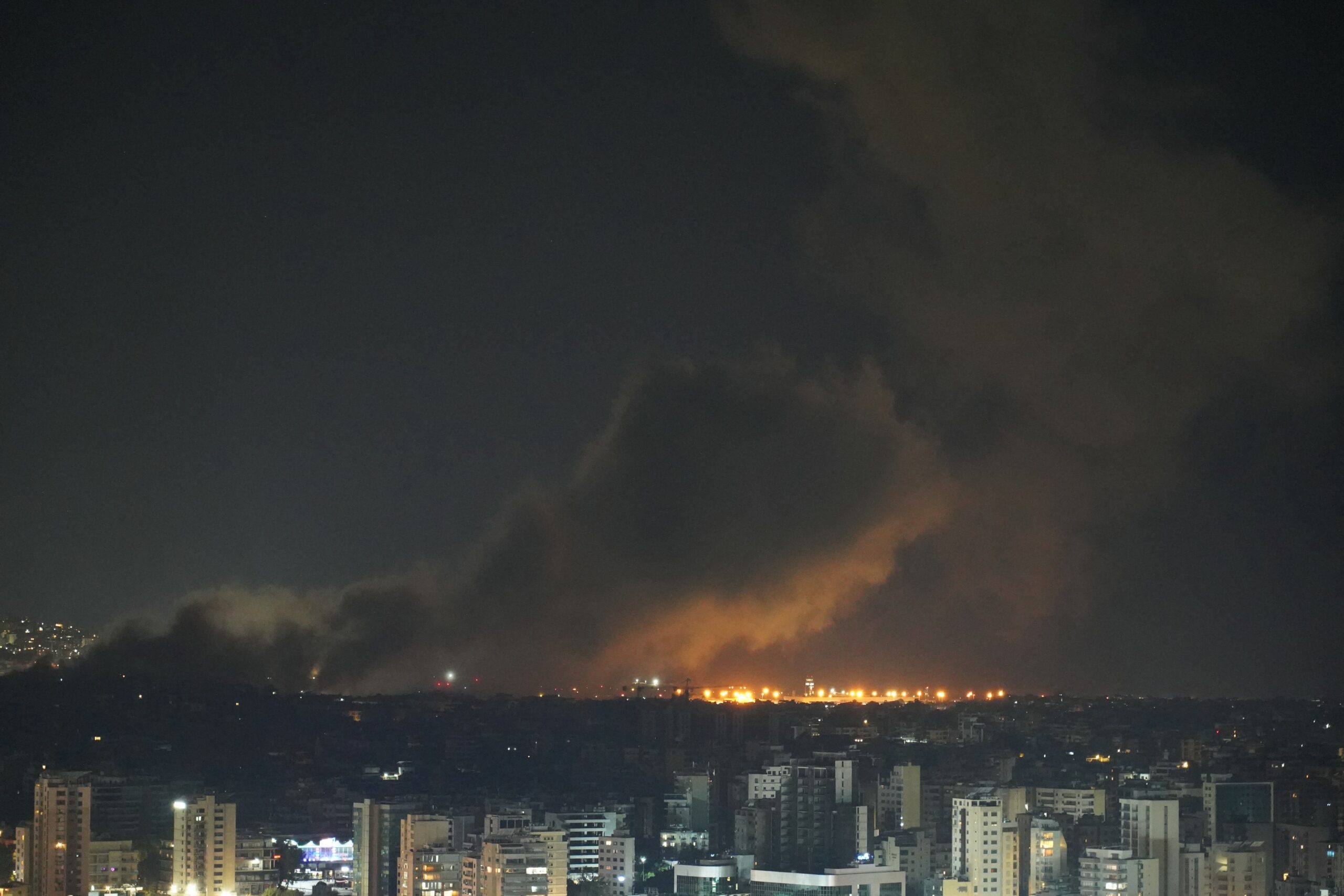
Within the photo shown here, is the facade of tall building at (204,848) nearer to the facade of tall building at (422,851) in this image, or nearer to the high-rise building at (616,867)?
the facade of tall building at (422,851)

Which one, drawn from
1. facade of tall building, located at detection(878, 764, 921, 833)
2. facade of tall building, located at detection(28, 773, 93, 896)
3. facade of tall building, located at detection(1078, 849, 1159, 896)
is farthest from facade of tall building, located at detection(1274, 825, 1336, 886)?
facade of tall building, located at detection(28, 773, 93, 896)

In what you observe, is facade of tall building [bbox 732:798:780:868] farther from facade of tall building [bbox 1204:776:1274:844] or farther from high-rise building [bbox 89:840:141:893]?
high-rise building [bbox 89:840:141:893]

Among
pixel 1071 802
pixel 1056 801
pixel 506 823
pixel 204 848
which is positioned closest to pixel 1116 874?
pixel 1071 802

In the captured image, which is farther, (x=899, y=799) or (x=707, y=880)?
(x=899, y=799)

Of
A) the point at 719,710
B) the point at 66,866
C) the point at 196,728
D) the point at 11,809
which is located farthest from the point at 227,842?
the point at 719,710

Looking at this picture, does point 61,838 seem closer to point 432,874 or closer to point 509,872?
point 432,874

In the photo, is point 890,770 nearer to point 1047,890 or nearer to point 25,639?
point 1047,890

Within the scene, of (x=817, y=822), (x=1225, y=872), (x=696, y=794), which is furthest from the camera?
(x=696, y=794)
